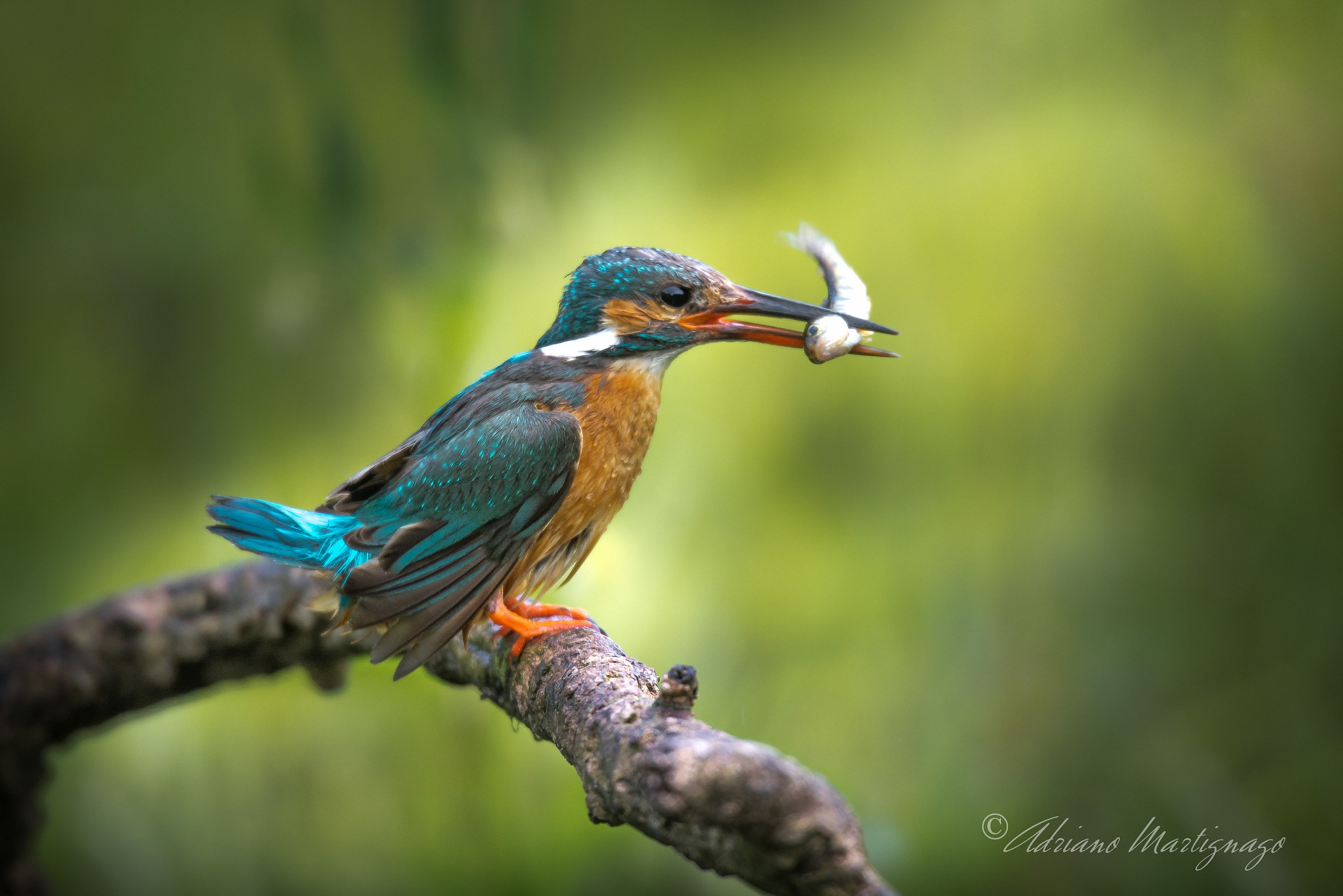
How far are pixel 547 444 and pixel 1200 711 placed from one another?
173cm

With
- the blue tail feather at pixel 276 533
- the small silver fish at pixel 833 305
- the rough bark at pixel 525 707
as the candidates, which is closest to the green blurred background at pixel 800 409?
the rough bark at pixel 525 707

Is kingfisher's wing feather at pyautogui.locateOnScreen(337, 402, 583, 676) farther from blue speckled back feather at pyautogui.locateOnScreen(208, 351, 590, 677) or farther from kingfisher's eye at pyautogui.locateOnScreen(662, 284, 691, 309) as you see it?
kingfisher's eye at pyautogui.locateOnScreen(662, 284, 691, 309)

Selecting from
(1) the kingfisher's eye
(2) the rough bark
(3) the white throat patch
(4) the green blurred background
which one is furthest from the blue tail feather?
(4) the green blurred background

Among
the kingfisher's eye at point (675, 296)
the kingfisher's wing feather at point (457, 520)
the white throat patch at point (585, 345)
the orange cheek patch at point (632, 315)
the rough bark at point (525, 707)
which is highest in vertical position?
the kingfisher's eye at point (675, 296)

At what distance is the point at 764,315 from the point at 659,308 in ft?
0.51

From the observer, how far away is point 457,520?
1405mm

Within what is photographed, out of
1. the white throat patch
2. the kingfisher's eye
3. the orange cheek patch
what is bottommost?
the white throat patch

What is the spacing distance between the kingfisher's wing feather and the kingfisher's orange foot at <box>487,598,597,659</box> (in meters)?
0.08

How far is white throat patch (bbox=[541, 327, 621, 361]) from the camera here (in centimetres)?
153

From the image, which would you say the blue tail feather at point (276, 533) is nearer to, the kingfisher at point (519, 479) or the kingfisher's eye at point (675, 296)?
the kingfisher at point (519, 479)

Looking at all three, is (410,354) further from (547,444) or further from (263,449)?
(547,444)

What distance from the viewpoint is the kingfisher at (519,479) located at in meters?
1.35

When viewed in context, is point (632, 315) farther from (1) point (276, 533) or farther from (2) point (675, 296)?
(1) point (276, 533)

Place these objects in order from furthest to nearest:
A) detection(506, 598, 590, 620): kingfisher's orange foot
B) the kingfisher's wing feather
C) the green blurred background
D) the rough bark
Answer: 1. the green blurred background
2. detection(506, 598, 590, 620): kingfisher's orange foot
3. the kingfisher's wing feather
4. the rough bark
